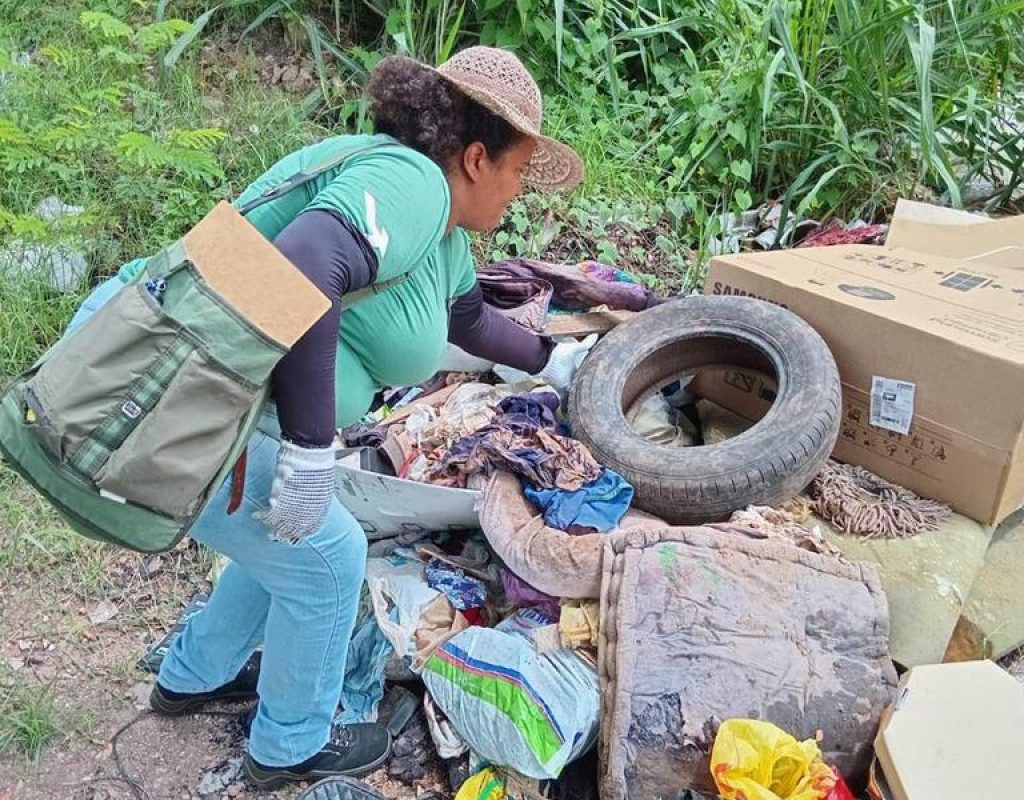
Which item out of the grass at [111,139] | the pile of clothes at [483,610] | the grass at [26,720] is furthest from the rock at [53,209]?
the grass at [26,720]

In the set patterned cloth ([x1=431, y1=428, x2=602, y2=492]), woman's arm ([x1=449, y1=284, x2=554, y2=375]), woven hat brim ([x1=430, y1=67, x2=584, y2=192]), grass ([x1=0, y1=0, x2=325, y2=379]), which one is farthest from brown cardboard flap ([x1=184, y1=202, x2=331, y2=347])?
grass ([x1=0, y1=0, x2=325, y2=379])

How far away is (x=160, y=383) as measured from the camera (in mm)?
1528

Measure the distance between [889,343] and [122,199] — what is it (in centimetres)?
297

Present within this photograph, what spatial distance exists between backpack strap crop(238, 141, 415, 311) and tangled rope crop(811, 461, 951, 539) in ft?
4.70

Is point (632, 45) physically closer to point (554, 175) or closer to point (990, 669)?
point (554, 175)

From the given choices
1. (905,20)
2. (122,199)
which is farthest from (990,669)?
(122,199)

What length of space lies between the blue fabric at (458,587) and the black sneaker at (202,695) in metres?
0.52

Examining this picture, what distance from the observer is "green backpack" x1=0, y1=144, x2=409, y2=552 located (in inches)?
60.1

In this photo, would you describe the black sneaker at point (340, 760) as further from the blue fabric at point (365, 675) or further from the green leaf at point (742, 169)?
the green leaf at point (742, 169)

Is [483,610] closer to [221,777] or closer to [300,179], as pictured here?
[221,777]

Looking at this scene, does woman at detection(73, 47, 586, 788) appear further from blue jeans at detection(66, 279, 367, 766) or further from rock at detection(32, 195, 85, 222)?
rock at detection(32, 195, 85, 222)

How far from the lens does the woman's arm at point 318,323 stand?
1591 mm

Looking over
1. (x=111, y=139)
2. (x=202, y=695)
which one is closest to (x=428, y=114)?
(x=202, y=695)

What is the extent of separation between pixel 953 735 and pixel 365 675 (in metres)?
1.39
